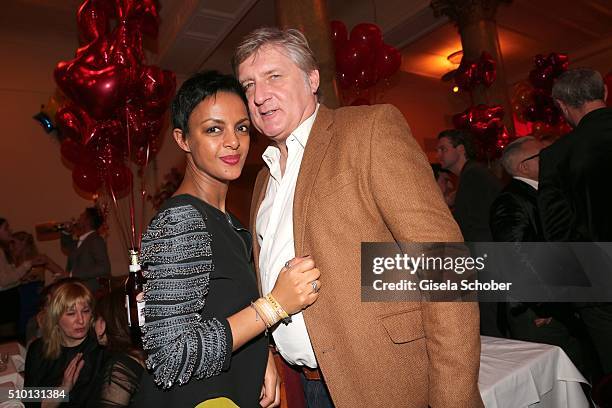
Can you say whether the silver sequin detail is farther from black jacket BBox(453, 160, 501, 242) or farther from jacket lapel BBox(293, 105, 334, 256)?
black jacket BBox(453, 160, 501, 242)

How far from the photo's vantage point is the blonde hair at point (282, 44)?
4.81ft

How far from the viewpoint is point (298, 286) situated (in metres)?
1.20

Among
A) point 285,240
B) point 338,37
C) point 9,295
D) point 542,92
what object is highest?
point 338,37

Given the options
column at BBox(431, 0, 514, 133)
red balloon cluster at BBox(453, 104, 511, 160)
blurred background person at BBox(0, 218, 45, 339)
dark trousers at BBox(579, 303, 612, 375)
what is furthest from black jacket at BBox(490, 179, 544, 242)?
blurred background person at BBox(0, 218, 45, 339)

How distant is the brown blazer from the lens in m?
1.17

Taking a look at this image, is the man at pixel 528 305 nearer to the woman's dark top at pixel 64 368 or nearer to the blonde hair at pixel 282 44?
the blonde hair at pixel 282 44

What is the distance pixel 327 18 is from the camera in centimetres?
375

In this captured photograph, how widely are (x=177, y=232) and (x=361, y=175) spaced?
544 mm

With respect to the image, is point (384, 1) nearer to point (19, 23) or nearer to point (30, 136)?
point (19, 23)

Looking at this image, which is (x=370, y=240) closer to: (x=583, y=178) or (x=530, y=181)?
(x=583, y=178)

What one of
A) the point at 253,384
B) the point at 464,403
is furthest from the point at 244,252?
the point at 464,403

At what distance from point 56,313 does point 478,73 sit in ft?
16.6

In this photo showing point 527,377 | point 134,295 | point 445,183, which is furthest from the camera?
point 445,183

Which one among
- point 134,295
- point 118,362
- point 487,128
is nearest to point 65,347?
point 134,295
